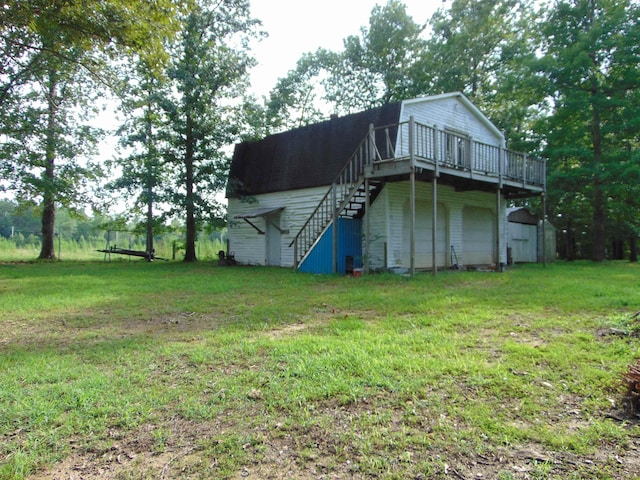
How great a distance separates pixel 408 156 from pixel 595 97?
13136 millimetres

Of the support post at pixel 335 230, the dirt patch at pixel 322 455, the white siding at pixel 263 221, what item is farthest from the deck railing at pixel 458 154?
the dirt patch at pixel 322 455

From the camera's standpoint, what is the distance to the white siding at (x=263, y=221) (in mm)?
15406

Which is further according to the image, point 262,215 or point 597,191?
point 597,191

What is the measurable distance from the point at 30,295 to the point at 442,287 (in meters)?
8.67

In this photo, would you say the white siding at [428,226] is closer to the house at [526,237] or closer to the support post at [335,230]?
the support post at [335,230]

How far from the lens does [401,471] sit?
212cm

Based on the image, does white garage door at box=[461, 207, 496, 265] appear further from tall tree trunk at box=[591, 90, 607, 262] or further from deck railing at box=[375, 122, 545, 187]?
tall tree trunk at box=[591, 90, 607, 262]

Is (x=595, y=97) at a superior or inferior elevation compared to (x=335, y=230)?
superior

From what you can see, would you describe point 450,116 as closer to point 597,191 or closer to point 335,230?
point 335,230

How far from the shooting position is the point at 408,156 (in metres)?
11.0

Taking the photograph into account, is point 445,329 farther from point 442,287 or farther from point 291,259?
point 291,259

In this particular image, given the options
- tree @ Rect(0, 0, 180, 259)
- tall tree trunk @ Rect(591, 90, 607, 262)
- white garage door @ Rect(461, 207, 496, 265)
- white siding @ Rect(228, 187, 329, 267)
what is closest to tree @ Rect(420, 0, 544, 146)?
tall tree trunk @ Rect(591, 90, 607, 262)

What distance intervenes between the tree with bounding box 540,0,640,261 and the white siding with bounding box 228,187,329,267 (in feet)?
40.2

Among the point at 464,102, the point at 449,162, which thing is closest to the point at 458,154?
the point at 449,162
